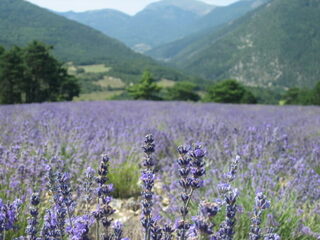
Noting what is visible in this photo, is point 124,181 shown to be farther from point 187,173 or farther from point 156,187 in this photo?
point 187,173

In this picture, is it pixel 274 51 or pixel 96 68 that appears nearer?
pixel 96 68

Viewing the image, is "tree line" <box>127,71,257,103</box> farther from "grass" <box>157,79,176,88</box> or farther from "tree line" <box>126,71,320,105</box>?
"grass" <box>157,79,176,88</box>

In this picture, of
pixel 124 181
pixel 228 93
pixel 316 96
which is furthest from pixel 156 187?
pixel 316 96

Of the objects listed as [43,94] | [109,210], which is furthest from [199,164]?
[43,94]

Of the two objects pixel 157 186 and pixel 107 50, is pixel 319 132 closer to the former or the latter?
pixel 157 186

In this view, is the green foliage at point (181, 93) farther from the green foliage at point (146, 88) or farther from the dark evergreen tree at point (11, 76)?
the dark evergreen tree at point (11, 76)
